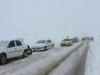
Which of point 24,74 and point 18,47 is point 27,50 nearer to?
point 18,47

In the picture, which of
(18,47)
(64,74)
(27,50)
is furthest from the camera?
(27,50)

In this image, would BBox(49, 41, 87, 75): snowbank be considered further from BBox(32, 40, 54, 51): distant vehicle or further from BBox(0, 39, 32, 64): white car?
BBox(32, 40, 54, 51): distant vehicle

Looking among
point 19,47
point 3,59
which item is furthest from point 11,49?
point 19,47

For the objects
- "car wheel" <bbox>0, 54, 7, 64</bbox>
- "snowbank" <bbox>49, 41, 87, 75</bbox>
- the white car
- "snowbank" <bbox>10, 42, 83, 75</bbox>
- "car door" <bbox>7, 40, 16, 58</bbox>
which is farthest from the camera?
"car door" <bbox>7, 40, 16, 58</bbox>

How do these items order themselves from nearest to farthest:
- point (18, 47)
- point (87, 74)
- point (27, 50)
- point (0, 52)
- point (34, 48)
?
point (87, 74) < point (0, 52) < point (18, 47) < point (27, 50) < point (34, 48)

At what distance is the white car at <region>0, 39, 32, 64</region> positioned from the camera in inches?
804

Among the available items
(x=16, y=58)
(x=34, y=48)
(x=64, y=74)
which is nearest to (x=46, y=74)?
(x=64, y=74)

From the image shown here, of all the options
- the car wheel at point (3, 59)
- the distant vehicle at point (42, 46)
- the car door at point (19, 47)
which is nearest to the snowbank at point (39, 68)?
the car wheel at point (3, 59)

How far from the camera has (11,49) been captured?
2162 centimetres

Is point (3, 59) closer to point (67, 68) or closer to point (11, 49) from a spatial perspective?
point (11, 49)

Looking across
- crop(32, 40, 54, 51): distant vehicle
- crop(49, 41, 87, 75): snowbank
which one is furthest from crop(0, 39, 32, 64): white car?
crop(32, 40, 54, 51): distant vehicle

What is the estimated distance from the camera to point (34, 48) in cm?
3466

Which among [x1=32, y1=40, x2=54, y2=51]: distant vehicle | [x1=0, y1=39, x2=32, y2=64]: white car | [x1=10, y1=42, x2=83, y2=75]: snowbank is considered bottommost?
[x1=32, y1=40, x2=54, y2=51]: distant vehicle

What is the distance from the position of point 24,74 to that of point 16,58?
9.88 m
